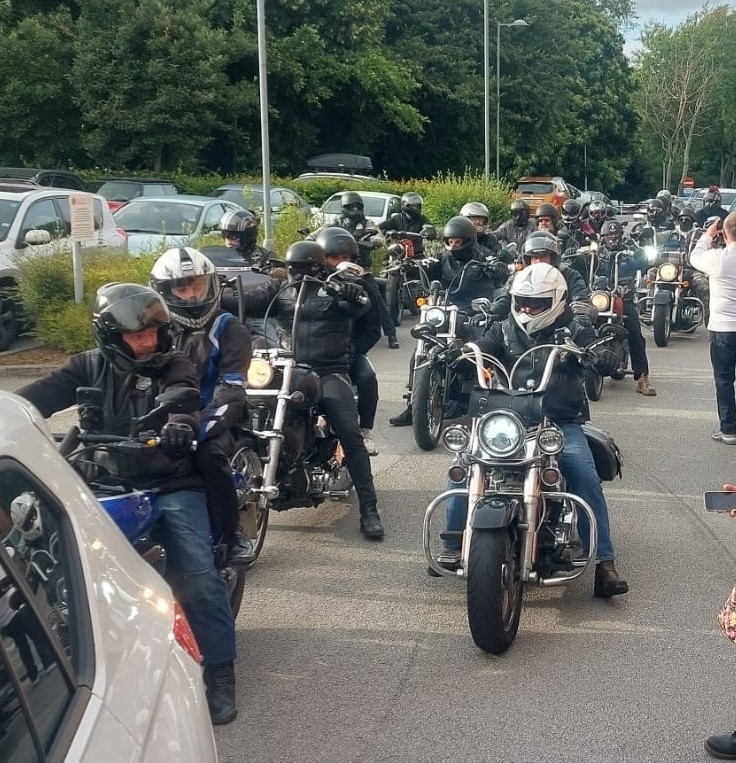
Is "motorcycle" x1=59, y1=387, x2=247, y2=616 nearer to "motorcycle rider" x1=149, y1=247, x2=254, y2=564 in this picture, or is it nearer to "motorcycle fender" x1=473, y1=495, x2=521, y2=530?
"motorcycle rider" x1=149, y1=247, x2=254, y2=564

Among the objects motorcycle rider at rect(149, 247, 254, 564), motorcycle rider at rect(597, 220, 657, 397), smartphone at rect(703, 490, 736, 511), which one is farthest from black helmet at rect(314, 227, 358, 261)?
motorcycle rider at rect(597, 220, 657, 397)

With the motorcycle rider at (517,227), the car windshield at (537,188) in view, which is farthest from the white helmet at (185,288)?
the car windshield at (537,188)

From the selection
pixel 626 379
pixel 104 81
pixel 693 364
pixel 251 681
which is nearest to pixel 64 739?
pixel 251 681

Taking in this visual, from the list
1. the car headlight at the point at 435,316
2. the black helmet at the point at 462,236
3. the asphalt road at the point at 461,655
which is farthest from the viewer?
the black helmet at the point at 462,236

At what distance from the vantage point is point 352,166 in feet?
110

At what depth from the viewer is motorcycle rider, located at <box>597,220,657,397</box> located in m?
11.2

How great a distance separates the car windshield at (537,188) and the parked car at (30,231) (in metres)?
22.0

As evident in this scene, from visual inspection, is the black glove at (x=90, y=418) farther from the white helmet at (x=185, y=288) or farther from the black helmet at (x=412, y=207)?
the black helmet at (x=412, y=207)

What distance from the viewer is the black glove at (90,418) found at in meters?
4.09

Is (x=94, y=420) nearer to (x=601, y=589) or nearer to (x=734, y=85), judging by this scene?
(x=601, y=589)

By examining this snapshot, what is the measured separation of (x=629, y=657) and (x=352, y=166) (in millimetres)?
29605

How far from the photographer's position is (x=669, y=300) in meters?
14.1

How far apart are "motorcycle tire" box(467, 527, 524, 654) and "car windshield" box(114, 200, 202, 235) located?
11620 mm

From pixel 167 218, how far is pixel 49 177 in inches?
263
